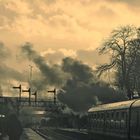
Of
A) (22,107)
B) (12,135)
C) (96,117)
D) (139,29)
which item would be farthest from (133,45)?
(22,107)

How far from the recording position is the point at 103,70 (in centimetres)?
7362

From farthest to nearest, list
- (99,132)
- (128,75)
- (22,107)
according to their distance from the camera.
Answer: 1. (22,107)
2. (128,75)
3. (99,132)

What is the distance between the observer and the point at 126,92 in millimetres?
71188

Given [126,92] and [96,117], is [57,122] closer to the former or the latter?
[126,92]

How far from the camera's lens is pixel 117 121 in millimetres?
33188

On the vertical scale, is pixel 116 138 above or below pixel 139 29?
below

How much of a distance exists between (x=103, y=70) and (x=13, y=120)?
47.8 meters

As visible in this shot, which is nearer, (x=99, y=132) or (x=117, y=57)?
(x=99, y=132)

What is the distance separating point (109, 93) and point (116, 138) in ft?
124

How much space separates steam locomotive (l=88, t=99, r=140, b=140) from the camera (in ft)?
95.1

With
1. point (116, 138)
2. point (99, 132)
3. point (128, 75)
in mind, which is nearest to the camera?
point (116, 138)

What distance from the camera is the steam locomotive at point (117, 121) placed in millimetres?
29000

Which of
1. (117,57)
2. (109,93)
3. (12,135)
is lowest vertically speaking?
(12,135)

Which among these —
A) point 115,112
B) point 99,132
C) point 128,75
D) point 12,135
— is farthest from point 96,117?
point 128,75
